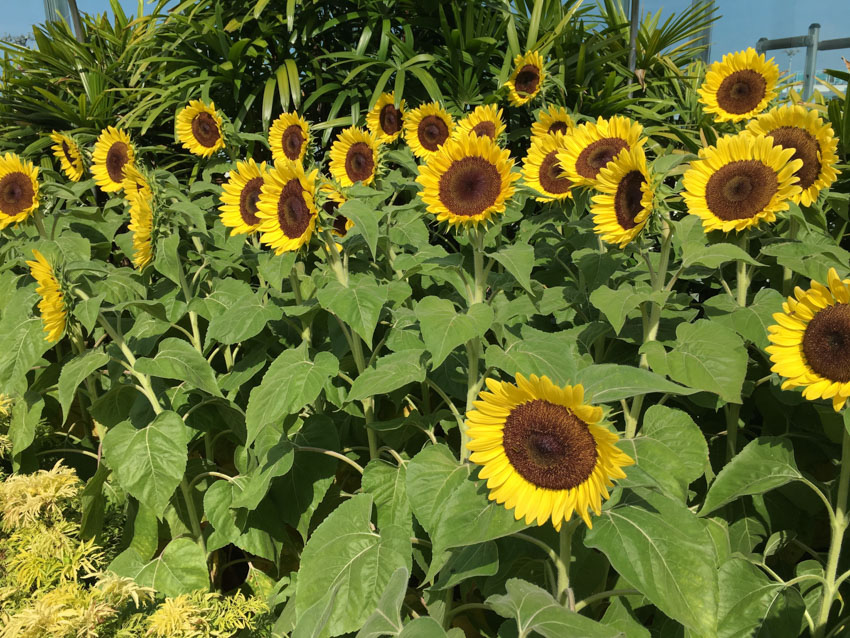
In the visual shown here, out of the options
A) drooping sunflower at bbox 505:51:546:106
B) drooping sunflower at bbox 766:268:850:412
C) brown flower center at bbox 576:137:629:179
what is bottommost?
drooping sunflower at bbox 766:268:850:412

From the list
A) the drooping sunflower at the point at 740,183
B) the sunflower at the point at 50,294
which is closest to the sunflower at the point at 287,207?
the sunflower at the point at 50,294

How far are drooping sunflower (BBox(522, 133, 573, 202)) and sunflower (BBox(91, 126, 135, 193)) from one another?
1809 millimetres

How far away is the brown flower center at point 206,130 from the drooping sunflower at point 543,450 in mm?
2525

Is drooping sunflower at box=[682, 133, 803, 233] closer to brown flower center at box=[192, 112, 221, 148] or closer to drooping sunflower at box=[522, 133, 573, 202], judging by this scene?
drooping sunflower at box=[522, 133, 573, 202]

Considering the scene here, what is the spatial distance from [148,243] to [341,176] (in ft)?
3.41

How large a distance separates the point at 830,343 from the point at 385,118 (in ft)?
8.52

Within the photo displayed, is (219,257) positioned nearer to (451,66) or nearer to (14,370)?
(14,370)

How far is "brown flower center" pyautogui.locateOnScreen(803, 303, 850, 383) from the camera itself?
1215 mm

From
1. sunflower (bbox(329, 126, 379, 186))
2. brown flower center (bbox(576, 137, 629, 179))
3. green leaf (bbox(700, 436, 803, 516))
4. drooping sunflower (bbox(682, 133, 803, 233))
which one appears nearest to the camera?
green leaf (bbox(700, 436, 803, 516))

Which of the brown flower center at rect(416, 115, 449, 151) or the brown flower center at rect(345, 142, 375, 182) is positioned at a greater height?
the brown flower center at rect(416, 115, 449, 151)

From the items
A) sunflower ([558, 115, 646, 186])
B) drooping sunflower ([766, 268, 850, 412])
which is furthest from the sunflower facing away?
drooping sunflower ([766, 268, 850, 412])

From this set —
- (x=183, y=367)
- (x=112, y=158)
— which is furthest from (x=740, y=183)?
(x=112, y=158)

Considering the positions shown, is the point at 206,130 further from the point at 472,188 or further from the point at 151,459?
the point at 472,188

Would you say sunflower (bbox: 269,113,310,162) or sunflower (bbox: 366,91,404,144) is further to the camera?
sunflower (bbox: 366,91,404,144)
